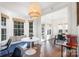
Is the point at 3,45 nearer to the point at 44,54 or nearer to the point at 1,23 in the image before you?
the point at 1,23

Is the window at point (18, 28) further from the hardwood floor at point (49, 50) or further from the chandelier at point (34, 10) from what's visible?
the hardwood floor at point (49, 50)

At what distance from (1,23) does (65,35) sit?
33.8 inches

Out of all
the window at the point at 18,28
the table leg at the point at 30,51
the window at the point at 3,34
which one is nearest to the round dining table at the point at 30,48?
the table leg at the point at 30,51

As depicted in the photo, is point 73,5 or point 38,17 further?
point 38,17

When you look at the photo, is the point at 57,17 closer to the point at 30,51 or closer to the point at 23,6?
the point at 23,6

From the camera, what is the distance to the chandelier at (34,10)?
1.50m

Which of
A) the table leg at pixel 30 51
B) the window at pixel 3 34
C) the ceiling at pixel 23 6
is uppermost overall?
the ceiling at pixel 23 6

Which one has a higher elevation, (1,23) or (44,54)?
(1,23)

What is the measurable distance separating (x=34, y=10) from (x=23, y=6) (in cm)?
15

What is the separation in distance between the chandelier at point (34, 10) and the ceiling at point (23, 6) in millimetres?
42

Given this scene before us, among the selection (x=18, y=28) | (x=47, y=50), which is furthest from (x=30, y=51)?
(x=18, y=28)

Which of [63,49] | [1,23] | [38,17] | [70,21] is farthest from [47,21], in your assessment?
[1,23]

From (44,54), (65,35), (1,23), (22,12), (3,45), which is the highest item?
(22,12)

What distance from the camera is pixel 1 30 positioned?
1.52 meters
